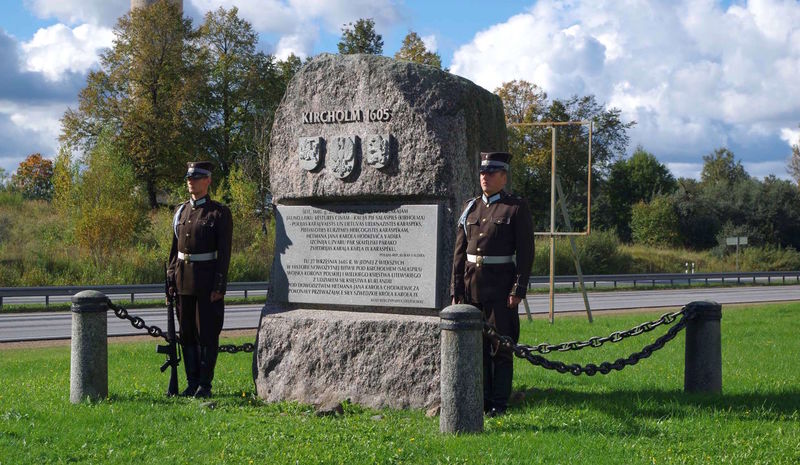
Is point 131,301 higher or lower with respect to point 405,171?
lower

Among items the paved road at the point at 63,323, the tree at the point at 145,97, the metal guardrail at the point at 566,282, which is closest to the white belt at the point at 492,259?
the metal guardrail at the point at 566,282

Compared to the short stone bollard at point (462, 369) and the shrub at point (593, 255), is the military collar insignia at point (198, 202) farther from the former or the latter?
the shrub at point (593, 255)

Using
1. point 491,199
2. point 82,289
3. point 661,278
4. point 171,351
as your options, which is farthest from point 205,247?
point 661,278

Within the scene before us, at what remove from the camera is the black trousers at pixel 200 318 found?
25.1 feet

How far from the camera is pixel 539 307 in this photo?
68.8 feet

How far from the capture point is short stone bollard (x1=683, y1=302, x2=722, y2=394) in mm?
7211

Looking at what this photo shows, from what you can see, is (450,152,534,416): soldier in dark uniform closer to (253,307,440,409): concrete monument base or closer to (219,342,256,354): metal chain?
(253,307,440,409): concrete monument base

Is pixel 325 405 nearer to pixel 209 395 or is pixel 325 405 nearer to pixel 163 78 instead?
pixel 209 395

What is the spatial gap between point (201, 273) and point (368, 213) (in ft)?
5.11

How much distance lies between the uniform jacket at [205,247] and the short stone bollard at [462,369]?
2490 millimetres

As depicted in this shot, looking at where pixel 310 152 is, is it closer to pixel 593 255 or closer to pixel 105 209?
pixel 105 209

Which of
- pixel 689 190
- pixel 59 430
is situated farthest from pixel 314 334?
pixel 689 190

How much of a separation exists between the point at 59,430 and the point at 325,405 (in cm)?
208

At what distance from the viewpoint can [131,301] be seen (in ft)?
69.5
